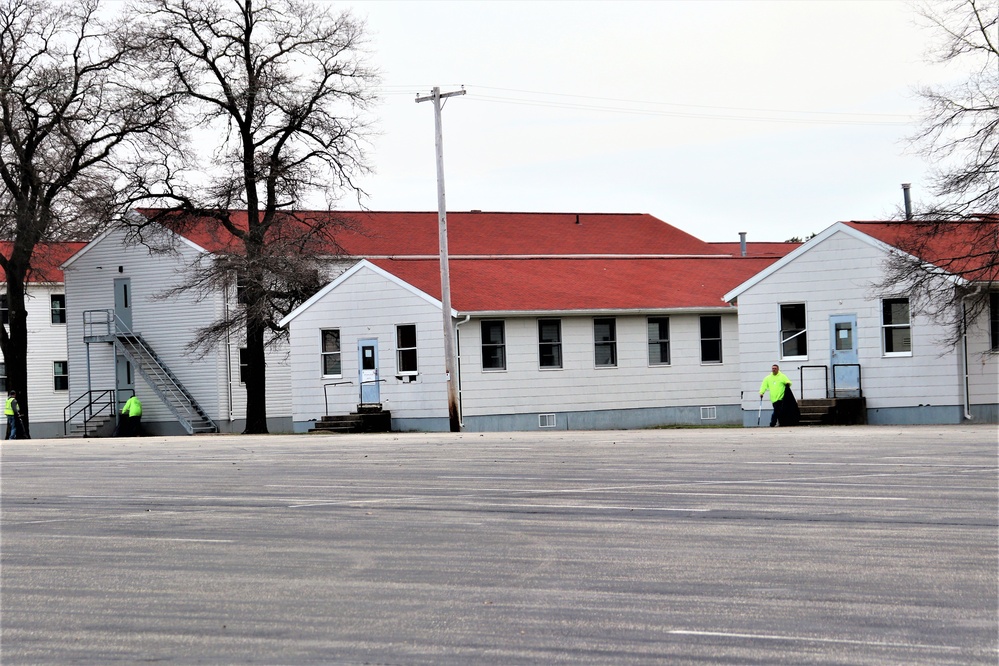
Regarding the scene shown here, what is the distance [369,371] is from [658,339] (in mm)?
8827

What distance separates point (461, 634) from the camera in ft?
28.1

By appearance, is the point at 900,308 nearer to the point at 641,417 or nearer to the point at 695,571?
the point at 641,417

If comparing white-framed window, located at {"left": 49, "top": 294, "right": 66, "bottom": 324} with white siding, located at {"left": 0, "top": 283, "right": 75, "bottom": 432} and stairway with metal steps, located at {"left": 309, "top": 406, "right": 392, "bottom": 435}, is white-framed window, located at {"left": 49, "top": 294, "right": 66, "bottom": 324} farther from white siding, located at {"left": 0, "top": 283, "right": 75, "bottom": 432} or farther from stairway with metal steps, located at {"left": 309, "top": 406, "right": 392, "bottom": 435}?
stairway with metal steps, located at {"left": 309, "top": 406, "right": 392, "bottom": 435}

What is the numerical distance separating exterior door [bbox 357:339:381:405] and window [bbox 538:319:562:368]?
490 centimetres

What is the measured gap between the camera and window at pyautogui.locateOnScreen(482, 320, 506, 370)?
39844 millimetres

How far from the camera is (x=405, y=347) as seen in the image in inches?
1592

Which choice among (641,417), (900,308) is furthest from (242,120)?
(900,308)

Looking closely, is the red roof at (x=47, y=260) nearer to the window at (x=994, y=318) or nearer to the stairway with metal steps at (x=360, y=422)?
the stairway with metal steps at (x=360, y=422)

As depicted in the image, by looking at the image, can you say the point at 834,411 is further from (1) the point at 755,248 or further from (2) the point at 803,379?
(1) the point at 755,248

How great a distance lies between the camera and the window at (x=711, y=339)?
43.0 meters

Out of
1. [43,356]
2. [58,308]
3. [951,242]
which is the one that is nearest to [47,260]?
[58,308]

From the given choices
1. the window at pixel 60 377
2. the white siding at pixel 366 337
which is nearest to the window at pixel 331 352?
the white siding at pixel 366 337

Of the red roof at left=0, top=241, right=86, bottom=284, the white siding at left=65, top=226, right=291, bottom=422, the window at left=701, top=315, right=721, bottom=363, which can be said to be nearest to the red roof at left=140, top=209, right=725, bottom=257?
the white siding at left=65, top=226, right=291, bottom=422

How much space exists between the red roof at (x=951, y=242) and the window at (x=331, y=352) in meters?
15.8
